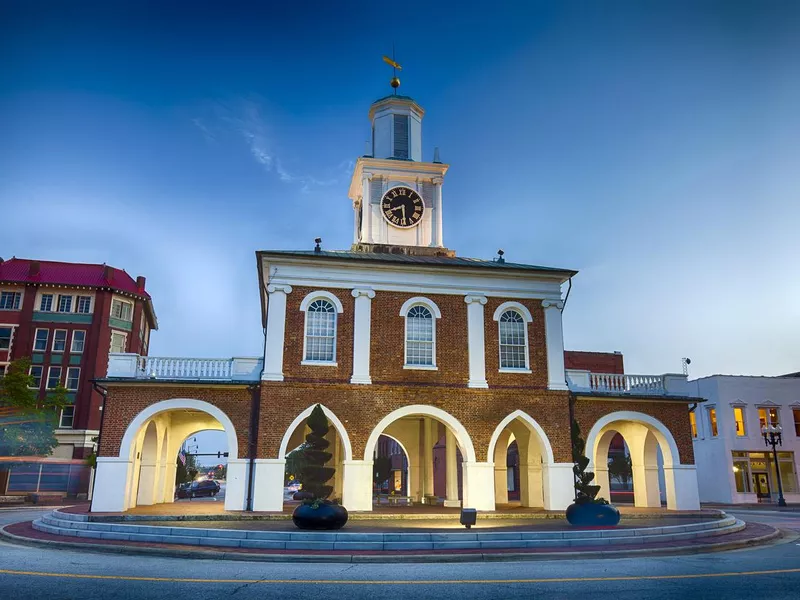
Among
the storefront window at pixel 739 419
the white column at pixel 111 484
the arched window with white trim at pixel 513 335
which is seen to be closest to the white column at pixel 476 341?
the arched window with white trim at pixel 513 335

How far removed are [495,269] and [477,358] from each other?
386cm

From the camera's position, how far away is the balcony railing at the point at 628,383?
28641 mm

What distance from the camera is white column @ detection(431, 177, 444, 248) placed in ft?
108

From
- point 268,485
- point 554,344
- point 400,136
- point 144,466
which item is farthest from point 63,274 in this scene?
point 554,344

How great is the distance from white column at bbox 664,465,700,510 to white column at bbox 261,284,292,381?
16771 mm

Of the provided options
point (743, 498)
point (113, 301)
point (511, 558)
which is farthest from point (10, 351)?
point (743, 498)

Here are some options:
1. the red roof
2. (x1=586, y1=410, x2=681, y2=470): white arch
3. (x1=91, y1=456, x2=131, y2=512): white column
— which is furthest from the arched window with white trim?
the red roof

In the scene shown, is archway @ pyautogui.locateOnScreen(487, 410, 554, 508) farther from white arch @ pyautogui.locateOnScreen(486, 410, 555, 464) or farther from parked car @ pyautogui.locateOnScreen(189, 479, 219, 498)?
parked car @ pyautogui.locateOnScreen(189, 479, 219, 498)

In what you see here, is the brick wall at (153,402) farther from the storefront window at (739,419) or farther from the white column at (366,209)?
the storefront window at (739,419)

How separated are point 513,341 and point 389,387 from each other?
5.83m

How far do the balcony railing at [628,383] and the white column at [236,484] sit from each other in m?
14.0

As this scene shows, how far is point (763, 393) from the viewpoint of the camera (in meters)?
45.0

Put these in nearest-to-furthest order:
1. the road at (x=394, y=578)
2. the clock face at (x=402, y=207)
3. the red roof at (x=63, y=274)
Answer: the road at (x=394, y=578)
the clock face at (x=402, y=207)
the red roof at (x=63, y=274)

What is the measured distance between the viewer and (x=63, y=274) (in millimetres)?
54438
